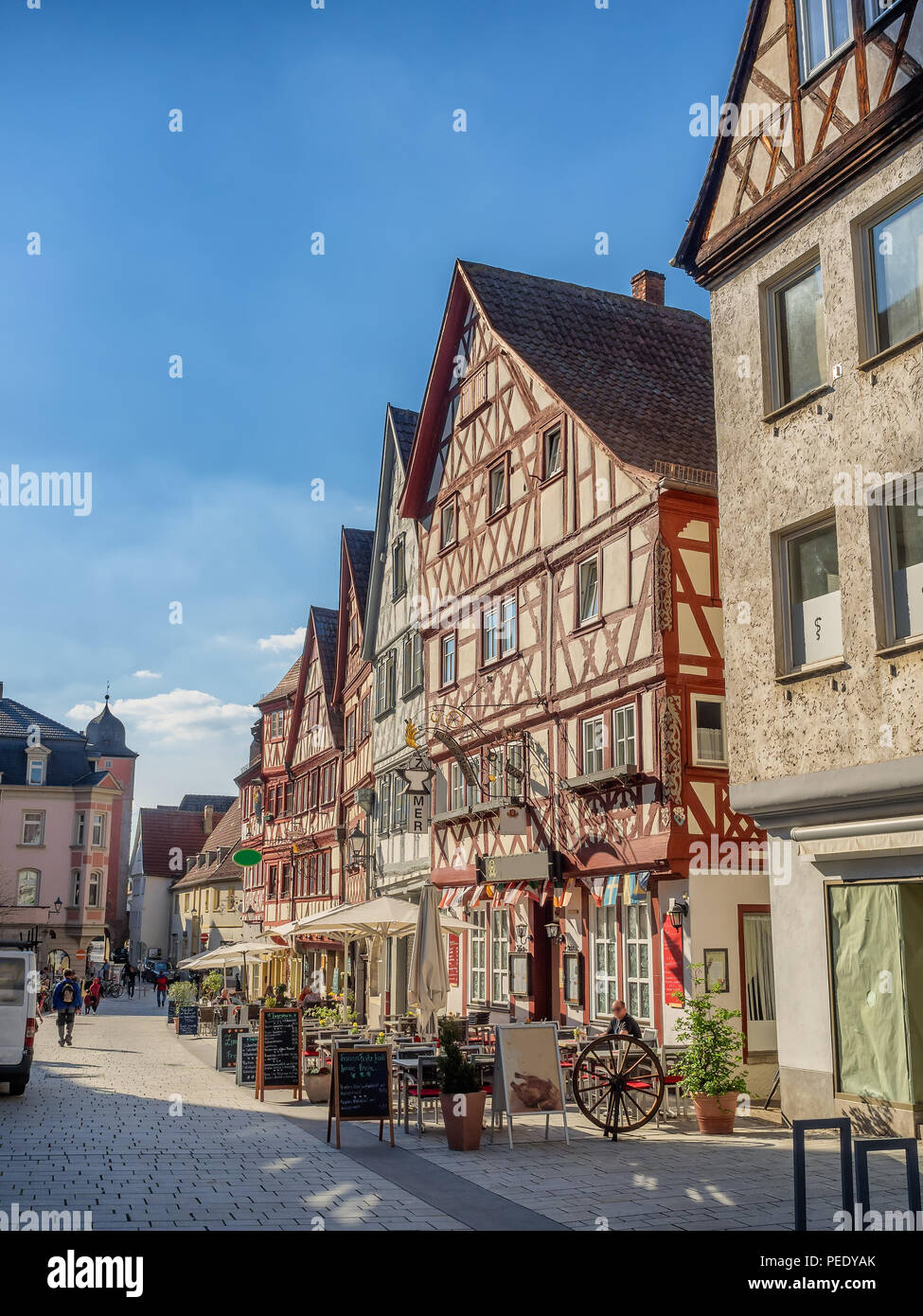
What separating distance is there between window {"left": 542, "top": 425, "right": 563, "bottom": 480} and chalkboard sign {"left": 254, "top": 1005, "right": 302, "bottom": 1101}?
32.3 feet

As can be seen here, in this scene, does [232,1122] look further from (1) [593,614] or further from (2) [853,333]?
(2) [853,333]

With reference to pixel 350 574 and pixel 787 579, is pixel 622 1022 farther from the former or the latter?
pixel 350 574

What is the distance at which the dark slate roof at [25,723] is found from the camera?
235 ft

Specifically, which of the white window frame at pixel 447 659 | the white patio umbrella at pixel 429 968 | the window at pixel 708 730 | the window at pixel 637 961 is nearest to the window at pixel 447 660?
the white window frame at pixel 447 659

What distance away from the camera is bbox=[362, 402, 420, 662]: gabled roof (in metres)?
31.0

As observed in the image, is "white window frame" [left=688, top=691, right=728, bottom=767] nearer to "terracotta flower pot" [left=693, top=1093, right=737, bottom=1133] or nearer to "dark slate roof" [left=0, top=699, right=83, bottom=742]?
"terracotta flower pot" [left=693, top=1093, right=737, bottom=1133]

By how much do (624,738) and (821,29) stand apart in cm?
944

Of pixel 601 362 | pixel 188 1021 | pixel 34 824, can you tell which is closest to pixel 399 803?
pixel 188 1021

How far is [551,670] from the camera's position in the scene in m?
21.0

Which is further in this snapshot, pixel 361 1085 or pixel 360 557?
pixel 360 557

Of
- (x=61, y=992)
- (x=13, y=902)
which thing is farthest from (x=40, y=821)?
(x=61, y=992)

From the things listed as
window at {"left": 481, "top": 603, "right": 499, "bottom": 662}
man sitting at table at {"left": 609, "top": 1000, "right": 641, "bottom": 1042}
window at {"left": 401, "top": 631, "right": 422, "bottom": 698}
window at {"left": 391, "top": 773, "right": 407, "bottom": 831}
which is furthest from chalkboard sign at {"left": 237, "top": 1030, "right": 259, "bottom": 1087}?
window at {"left": 401, "top": 631, "right": 422, "bottom": 698}

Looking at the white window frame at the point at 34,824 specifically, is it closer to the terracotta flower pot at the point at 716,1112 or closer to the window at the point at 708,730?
the window at the point at 708,730

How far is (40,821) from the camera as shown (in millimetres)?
70562
